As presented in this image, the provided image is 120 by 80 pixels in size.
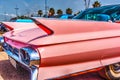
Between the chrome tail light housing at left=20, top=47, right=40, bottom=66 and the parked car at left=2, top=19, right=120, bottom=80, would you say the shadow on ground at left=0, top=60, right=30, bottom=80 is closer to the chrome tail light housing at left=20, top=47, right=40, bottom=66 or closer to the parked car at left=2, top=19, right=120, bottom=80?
the parked car at left=2, top=19, right=120, bottom=80

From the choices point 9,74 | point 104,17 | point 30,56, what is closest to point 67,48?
point 30,56

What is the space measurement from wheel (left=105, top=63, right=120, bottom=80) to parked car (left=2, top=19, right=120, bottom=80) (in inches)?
3.1

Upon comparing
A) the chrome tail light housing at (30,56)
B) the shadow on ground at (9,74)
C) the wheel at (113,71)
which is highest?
the chrome tail light housing at (30,56)

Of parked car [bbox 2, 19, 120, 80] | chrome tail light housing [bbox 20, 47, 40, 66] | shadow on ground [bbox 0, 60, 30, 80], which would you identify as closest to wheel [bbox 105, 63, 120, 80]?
parked car [bbox 2, 19, 120, 80]

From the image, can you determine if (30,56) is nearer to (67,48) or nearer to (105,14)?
(67,48)

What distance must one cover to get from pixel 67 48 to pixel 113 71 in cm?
116

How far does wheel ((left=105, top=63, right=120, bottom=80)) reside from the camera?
11.6ft

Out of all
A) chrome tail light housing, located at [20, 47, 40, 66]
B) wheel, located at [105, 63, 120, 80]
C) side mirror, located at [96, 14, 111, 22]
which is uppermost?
side mirror, located at [96, 14, 111, 22]

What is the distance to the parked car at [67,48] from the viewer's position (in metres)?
2.74

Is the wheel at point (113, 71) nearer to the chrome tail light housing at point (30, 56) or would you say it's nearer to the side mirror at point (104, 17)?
the side mirror at point (104, 17)

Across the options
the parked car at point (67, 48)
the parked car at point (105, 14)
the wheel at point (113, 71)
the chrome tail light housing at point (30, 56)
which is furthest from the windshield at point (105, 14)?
the chrome tail light housing at point (30, 56)

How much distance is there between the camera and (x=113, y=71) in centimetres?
365

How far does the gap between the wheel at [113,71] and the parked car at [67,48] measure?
79mm

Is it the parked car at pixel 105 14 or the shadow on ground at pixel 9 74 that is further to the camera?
the parked car at pixel 105 14
